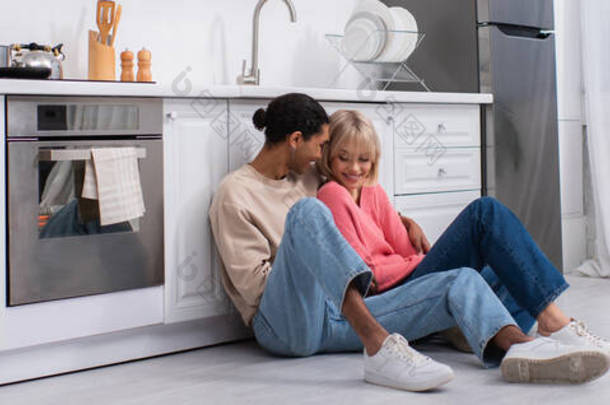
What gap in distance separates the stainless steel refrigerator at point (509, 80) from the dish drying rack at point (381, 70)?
5 centimetres

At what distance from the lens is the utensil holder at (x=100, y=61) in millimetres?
2426

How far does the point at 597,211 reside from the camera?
12.1 ft

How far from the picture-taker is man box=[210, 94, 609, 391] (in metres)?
1.78

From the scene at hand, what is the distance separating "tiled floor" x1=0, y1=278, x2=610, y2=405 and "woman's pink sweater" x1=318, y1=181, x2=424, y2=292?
246 millimetres

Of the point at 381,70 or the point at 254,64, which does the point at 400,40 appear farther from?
the point at 254,64

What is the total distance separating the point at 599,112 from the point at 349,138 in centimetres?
188

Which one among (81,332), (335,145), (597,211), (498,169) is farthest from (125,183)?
(597,211)

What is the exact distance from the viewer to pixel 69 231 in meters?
2.02

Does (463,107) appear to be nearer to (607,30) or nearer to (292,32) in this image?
(292,32)

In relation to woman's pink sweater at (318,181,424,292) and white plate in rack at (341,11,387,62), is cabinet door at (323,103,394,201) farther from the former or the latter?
white plate in rack at (341,11,387,62)

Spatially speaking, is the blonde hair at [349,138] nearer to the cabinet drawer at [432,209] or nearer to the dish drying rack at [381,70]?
the cabinet drawer at [432,209]

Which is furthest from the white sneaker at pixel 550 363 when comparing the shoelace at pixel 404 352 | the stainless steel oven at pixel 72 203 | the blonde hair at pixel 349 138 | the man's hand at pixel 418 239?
the stainless steel oven at pixel 72 203

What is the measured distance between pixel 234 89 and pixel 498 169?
1.38 m

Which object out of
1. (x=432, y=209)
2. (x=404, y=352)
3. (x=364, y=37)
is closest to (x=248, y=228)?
(x=404, y=352)
